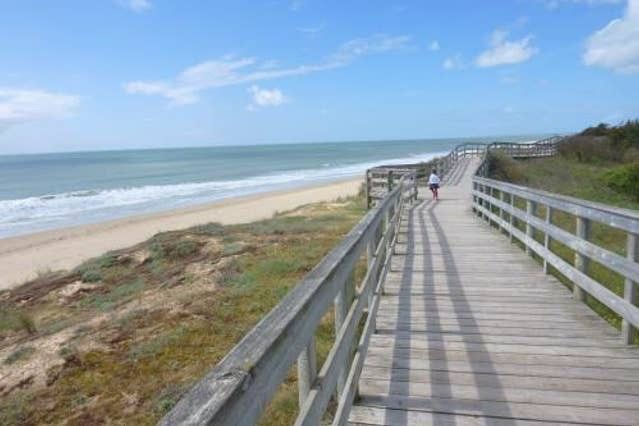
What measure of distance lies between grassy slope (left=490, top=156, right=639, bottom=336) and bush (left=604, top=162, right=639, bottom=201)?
0.39 metres

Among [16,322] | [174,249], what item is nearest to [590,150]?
[174,249]

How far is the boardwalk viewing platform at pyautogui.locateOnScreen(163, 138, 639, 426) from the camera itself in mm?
1550

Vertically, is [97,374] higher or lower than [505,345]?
lower

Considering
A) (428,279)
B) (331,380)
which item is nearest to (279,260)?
(428,279)

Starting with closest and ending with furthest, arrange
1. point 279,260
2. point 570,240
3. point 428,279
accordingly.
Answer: point 570,240 < point 428,279 < point 279,260

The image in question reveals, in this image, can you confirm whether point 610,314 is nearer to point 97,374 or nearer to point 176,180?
point 97,374

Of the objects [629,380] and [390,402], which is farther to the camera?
[629,380]

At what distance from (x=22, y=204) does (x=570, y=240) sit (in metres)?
38.7

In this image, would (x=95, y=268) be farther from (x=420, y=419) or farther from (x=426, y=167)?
(x=426, y=167)

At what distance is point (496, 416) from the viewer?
295cm

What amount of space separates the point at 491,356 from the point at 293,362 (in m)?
2.65

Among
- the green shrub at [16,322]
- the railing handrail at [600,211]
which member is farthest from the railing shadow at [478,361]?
the green shrub at [16,322]

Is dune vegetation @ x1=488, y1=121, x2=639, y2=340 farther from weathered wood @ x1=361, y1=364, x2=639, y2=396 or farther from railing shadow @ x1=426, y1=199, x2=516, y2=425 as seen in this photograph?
weathered wood @ x1=361, y1=364, x2=639, y2=396

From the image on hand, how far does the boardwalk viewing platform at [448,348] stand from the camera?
1.55 m
